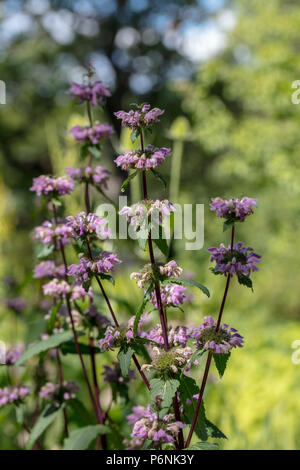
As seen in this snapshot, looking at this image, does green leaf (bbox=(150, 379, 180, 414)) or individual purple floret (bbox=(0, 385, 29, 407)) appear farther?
individual purple floret (bbox=(0, 385, 29, 407))

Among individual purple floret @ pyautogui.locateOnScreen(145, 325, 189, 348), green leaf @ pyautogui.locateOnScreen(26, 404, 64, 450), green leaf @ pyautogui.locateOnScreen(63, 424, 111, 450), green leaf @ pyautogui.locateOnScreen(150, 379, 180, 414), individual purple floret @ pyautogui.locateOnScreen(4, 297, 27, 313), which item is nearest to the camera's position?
green leaf @ pyautogui.locateOnScreen(150, 379, 180, 414)

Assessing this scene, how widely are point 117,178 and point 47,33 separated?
4.15m

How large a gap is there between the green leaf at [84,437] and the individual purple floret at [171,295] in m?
0.39

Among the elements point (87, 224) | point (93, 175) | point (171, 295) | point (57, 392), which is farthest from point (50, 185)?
point (57, 392)

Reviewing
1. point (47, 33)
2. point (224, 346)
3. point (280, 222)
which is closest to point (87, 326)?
point (224, 346)

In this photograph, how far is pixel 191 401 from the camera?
761mm

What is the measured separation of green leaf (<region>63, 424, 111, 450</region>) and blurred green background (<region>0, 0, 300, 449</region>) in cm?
35

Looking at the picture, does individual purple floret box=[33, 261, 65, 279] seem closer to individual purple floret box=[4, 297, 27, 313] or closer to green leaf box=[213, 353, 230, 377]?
green leaf box=[213, 353, 230, 377]

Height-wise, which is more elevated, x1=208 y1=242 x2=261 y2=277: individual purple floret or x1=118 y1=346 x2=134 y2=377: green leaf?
x1=208 y1=242 x2=261 y2=277: individual purple floret

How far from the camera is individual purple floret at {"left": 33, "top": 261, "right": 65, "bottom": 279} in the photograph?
3.65 feet

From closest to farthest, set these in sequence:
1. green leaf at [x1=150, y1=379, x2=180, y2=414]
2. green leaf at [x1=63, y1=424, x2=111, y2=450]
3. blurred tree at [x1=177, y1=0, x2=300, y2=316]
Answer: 1. green leaf at [x1=150, y1=379, x2=180, y2=414]
2. green leaf at [x1=63, y1=424, x2=111, y2=450]
3. blurred tree at [x1=177, y1=0, x2=300, y2=316]

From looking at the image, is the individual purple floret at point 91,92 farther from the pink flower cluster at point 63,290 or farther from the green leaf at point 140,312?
the green leaf at point 140,312

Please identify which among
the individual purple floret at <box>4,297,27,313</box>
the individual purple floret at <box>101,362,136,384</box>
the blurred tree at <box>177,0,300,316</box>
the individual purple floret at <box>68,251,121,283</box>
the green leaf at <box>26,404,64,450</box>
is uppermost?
the blurred tree at <box>177,0,300,316</box>

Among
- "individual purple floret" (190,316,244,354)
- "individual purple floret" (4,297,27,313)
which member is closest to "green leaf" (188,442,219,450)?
"individual purple floret" (190,316,244,354)
